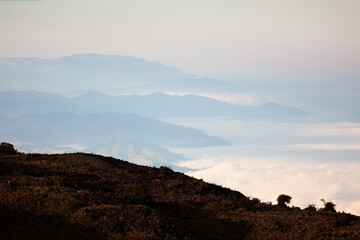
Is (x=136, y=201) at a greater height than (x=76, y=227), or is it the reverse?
(x=136, y=201)

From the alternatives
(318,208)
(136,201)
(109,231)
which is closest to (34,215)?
(109,231)

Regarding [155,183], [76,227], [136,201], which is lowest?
[76,227]

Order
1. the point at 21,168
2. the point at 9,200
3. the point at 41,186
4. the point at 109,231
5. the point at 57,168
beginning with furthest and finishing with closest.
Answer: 1. the point at 57,168
2. the point at 21,168
3. the point at 41,186
4. the point at 9,200
5. the point at 109,231

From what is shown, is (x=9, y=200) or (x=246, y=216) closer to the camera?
(x=9, y=200)

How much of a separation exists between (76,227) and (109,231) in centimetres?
179

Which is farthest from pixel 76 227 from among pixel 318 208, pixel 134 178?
pixel 318 208

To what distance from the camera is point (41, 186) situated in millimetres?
28219

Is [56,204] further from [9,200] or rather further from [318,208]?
[318,208]

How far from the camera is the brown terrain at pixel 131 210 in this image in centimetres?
2262

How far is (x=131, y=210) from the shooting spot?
974 inches

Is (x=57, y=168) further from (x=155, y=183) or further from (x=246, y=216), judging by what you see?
(x=246, y=216)

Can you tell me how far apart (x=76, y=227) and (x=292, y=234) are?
12.5 m

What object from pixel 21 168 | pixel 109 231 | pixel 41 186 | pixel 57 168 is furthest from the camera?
pixel 57 168

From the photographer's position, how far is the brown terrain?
22625 millimetres
